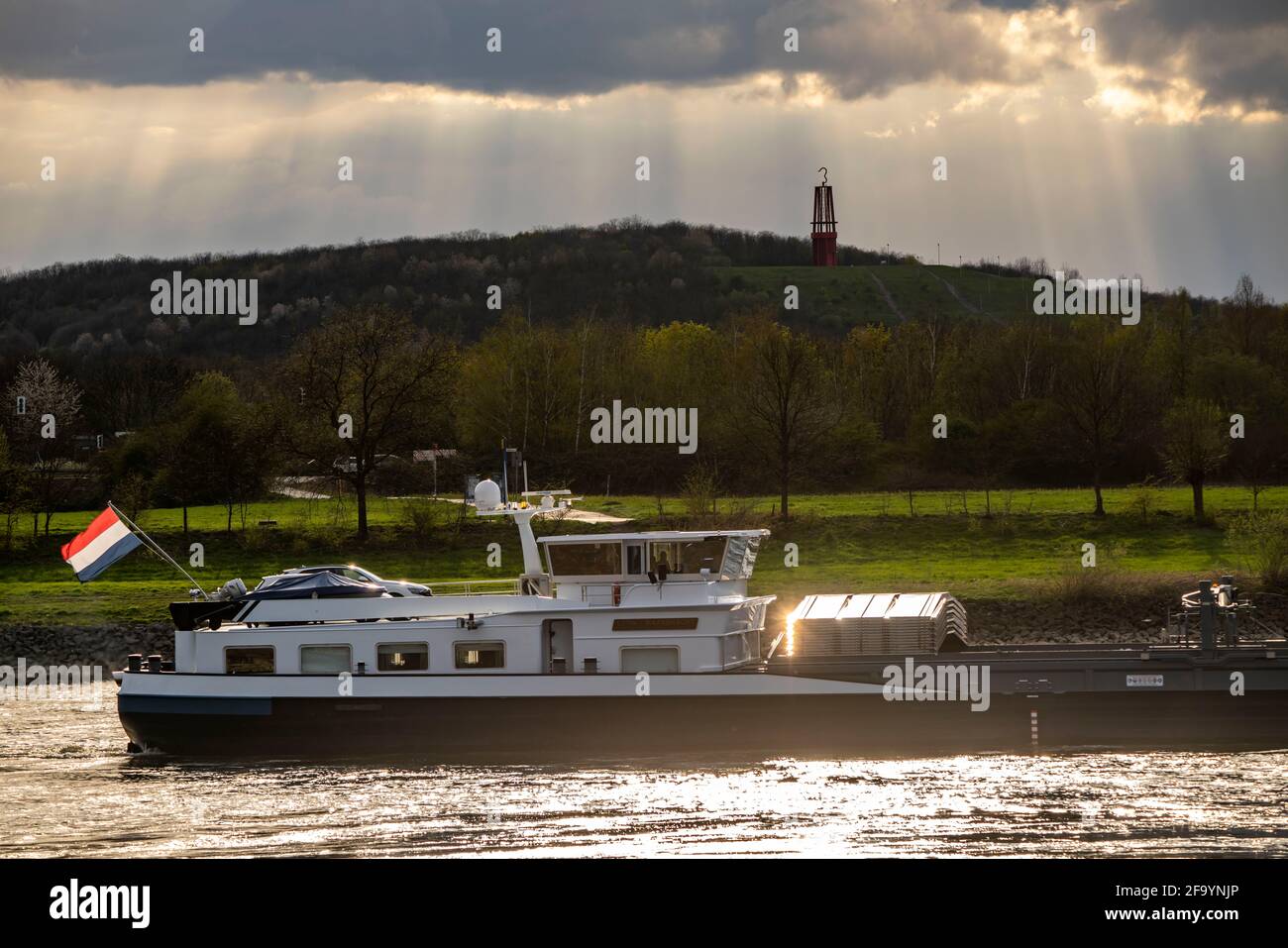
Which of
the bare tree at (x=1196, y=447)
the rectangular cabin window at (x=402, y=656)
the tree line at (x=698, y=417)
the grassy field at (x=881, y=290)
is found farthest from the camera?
the grassy field at (x=881, y=290)

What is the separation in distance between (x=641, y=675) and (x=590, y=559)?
2690mm

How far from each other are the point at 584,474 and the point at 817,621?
39353mm

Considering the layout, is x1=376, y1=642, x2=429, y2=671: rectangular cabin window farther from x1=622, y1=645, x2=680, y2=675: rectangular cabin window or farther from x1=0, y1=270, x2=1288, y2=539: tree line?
x1=0, y1=270, x2=1288, y2=539: tree line

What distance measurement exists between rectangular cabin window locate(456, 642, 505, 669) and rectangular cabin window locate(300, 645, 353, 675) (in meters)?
2.31

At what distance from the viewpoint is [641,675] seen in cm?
2738

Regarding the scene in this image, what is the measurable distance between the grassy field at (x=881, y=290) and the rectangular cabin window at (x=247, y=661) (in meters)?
118

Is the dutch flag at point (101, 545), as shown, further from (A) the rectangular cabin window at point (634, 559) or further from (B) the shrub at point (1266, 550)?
(B) the shrub at point (1266, 550)

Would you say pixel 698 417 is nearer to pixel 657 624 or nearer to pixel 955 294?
pixel 657 624

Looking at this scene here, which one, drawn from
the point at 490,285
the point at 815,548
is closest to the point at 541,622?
the point at 815,548

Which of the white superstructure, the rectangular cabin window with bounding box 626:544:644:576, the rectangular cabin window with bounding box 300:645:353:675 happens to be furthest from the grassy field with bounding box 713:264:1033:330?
the rectangular cabin window with bounding box 300:645:353:675

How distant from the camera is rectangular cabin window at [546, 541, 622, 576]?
28562 millimetres


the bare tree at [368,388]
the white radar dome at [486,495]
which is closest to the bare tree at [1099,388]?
the bare tree at [368,388]

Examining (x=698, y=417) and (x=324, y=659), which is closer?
(x=324, y=659)

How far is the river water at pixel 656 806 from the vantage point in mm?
20312
